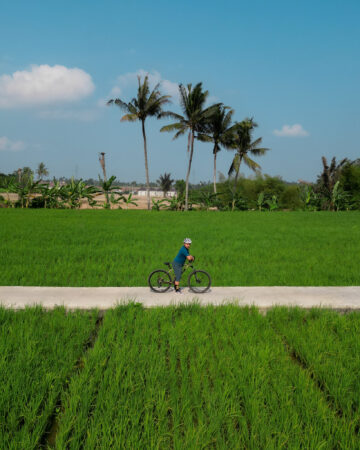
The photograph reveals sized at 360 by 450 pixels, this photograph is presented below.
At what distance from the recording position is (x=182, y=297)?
4207mm

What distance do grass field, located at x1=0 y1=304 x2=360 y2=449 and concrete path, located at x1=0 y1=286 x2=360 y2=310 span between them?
33cm

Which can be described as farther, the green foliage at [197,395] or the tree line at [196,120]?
the tree line at [196,120]

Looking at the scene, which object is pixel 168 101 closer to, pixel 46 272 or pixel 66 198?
pixel 66 198

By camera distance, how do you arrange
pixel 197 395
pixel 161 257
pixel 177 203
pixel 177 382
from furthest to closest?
pixel 177 203
pixel 161 257
pixel 177 382
pixel 197 395

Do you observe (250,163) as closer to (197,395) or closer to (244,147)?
(244,147)

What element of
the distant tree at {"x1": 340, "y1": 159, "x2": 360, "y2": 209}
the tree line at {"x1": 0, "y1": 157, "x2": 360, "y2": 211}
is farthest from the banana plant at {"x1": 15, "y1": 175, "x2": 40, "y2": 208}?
the distant tree at {"x1": 340, "y1": 159, "x2": 360, "y2": 209}

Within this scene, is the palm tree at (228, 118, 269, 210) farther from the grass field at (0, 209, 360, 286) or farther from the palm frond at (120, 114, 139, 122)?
the grass field at (0, 209, 360, 286)

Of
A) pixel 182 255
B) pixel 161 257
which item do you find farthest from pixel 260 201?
pixel 182 255

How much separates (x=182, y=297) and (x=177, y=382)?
174 cm

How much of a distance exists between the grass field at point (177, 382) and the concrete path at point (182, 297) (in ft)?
1.07

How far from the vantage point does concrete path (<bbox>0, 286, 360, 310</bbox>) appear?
12.9ft

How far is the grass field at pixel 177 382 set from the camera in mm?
1923

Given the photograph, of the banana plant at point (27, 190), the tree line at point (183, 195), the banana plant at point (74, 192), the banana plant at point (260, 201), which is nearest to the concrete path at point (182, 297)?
the tree line at point (183, 195)

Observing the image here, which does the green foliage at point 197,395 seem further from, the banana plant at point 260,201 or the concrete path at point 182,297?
the banana plant at point 260,201
